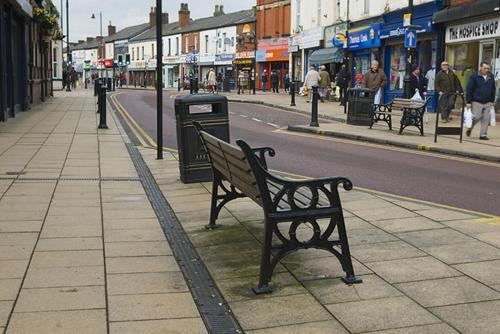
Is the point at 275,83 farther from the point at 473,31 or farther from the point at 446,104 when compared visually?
the point at 446,104

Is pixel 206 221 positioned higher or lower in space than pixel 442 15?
lower

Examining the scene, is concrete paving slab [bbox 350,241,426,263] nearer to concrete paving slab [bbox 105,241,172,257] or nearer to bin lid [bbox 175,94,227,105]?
concrete paving slab [bbox 105,241,172,257]

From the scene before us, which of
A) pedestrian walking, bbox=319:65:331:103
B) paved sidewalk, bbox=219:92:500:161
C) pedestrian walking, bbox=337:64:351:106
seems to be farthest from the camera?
pedestrian walking, bbox=319:65:331:103

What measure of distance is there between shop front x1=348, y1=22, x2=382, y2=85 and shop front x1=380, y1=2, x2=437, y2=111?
599 millimetres

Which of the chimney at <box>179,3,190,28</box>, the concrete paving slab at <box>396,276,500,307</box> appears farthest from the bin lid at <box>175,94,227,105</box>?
the chimney at <box>179,3,190,28</box>

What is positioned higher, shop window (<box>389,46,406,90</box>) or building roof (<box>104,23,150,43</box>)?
building roof (<box>104,23,150,43</box>)

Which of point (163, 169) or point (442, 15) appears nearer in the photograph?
point (163, 169)

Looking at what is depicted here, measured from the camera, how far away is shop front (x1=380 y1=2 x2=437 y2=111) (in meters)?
24.8

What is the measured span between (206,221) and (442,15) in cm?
1915

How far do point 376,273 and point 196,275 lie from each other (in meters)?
1.39

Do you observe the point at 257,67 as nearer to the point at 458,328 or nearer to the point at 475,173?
the point at 475,173

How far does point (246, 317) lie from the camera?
4.11 metres

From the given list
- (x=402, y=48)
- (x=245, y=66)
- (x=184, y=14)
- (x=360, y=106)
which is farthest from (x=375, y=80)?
(x=184, y=14)

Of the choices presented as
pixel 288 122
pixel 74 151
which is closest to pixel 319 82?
pixel 288 122
